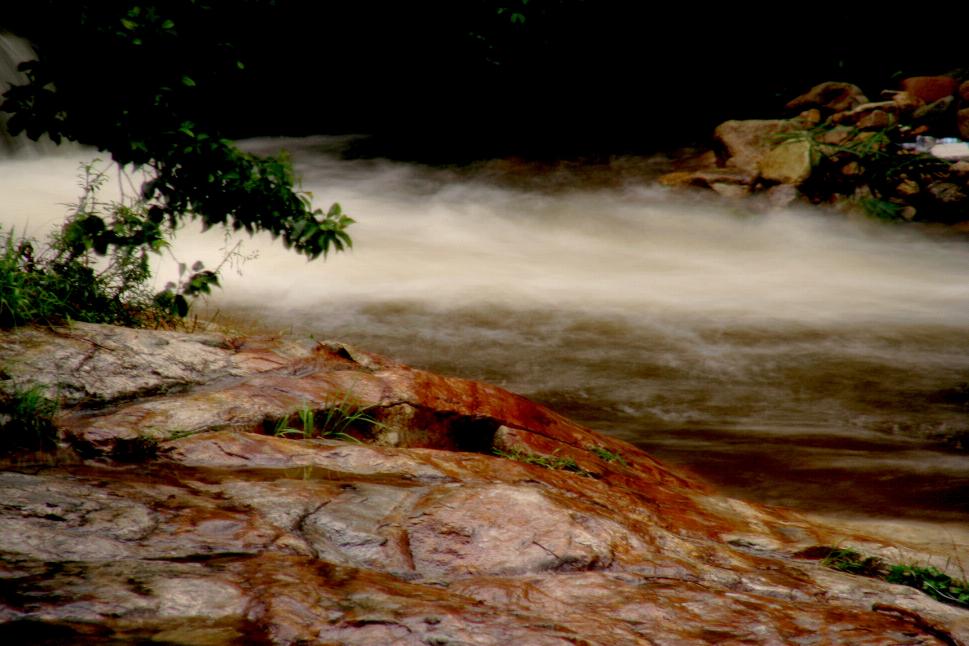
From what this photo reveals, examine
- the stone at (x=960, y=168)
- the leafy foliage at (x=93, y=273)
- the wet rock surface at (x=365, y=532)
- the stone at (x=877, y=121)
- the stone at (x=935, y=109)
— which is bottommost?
the wet rock surface at (x=365, y=532)

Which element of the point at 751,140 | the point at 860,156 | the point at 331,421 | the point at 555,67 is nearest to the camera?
the point at 331,421

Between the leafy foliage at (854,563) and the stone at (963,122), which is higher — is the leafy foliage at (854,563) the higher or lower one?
the lower one

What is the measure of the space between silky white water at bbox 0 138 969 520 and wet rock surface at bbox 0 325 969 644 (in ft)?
3.10

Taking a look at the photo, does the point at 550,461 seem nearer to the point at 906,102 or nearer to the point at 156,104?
the point at 156,104

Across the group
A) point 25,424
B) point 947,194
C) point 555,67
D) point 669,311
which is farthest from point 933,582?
point 555,67

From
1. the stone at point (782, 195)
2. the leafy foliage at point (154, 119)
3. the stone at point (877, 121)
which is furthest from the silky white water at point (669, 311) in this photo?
the leafy foliage at point (154, 119)

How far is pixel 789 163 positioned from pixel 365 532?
9.76 meters

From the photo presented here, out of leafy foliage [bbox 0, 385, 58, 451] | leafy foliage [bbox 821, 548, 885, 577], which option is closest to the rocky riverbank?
leafy foliage [bbox 821, 548, 885, 577]

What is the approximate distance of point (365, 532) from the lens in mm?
2455

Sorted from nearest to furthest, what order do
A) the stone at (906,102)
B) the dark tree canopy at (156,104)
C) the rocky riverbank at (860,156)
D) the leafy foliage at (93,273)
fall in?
the dark tree canopy at (156,104)
the leafy foliage at (93,273)
the rocky riverbank at (860,156)
the stone at (906,102)

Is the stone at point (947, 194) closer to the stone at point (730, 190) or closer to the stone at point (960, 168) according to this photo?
the stone at point (960, 168)

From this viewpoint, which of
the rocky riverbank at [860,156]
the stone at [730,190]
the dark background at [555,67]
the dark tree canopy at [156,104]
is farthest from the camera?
the dark background at [555,67]

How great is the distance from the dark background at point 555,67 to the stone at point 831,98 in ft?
1.99

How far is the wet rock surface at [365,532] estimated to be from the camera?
1.90 metres
